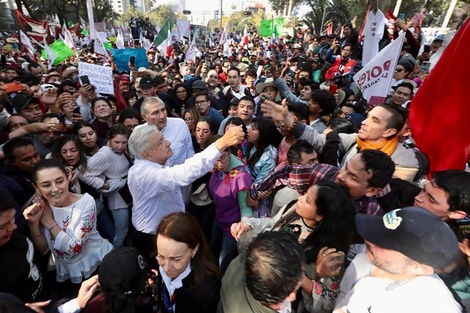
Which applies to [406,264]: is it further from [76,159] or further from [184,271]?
[76,159]

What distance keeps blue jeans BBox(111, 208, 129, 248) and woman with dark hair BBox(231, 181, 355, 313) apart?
213 centimetres

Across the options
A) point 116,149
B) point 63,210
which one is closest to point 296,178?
point 63,210

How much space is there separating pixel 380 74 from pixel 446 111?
1.49 meters

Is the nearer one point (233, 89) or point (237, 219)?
point (237, 219)

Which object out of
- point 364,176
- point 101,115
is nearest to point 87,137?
point 101,115

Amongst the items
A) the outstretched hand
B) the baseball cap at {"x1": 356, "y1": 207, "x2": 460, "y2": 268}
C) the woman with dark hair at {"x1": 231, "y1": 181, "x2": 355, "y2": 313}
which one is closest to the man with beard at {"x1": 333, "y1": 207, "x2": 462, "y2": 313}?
the baseball cap at {"x1": 356, "y1": 207, "x2": 460, "y2": 268}

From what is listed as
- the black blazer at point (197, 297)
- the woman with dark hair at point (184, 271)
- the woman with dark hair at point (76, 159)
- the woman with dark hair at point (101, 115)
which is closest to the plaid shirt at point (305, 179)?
the woman with dark hair at point (184, 271)

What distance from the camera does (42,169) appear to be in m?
2.26

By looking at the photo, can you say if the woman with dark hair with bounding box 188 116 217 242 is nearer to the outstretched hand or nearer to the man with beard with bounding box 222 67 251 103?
the outstretched hand

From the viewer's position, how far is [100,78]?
5203mm

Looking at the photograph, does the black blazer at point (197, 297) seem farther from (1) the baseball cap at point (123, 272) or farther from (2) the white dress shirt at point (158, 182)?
(2) the white dress shirt at point (158, 182)

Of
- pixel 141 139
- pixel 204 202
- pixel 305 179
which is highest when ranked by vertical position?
pixel 141 139

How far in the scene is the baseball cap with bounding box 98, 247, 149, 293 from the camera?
1.55 meters

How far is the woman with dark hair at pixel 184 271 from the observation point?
5.80ft
